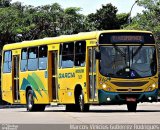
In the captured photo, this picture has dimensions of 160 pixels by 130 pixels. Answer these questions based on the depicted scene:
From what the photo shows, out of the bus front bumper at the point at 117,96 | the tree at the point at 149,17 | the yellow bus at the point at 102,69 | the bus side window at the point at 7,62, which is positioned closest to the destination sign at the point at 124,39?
the yellow bus at the point at 102,69

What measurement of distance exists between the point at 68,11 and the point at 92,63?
45.1m

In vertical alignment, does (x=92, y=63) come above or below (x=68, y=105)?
above

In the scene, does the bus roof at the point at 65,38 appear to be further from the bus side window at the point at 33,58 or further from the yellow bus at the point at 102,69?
the bus side window at the point at 33,58

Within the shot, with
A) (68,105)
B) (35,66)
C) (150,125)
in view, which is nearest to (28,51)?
(35,66)

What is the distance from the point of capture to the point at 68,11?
73.2 metres

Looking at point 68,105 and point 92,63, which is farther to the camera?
point 68,105

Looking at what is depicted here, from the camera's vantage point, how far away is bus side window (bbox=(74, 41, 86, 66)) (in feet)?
95.1

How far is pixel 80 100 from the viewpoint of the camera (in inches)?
1151

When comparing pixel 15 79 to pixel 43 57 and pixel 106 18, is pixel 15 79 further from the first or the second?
pixel 106 18

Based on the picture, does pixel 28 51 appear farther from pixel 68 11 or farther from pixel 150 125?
pixel 68 11

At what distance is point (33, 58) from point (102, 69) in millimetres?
6276

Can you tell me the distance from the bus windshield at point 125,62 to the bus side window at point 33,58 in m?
5.99

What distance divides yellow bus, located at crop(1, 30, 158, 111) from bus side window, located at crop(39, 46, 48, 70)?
0.14 m

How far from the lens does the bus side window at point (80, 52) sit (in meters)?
29.0
